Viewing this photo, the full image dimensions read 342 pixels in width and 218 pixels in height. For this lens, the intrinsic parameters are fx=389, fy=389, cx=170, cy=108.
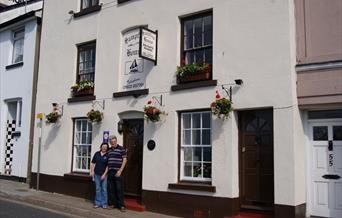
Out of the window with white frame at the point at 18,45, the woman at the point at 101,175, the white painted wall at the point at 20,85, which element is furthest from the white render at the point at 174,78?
the window with white frame at the point at 18,45

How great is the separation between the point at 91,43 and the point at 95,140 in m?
3.28

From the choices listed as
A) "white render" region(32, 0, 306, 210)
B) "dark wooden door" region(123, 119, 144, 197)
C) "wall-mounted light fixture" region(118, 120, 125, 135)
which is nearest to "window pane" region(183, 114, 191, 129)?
"white render" region(32, 0, 306, 210)

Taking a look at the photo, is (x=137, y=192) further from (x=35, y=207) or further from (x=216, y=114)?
(x=216, y=114)

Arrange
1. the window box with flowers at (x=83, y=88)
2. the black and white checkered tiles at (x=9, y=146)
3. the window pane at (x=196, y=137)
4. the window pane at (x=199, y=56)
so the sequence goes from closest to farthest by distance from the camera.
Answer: the window pane at (x=196, y=137)
the window pane at (x=199, y=56)
the window box with flowers at (x=83, y=88)
the black and white checkered tiles at (x=9, y=146)

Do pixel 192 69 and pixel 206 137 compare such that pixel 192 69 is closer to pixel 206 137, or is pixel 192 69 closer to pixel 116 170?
pixel 206 137

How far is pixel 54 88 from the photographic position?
44.9 feet

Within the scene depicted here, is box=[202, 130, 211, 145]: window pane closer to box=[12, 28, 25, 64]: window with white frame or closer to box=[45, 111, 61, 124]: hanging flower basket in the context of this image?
box=[45, 111, 61, 124]: hanging flower basket

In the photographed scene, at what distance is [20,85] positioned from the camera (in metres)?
15.6

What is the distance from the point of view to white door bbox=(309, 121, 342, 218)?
8344 mm

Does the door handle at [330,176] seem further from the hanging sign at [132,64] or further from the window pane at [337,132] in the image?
the hanging sign at [132,64]

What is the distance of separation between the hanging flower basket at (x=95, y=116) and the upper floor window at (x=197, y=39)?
3.23m

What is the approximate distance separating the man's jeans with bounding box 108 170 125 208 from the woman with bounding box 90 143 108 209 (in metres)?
0.19

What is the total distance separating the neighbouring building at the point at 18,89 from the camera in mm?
14867

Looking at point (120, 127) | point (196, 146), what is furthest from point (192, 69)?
point (120, 127)
